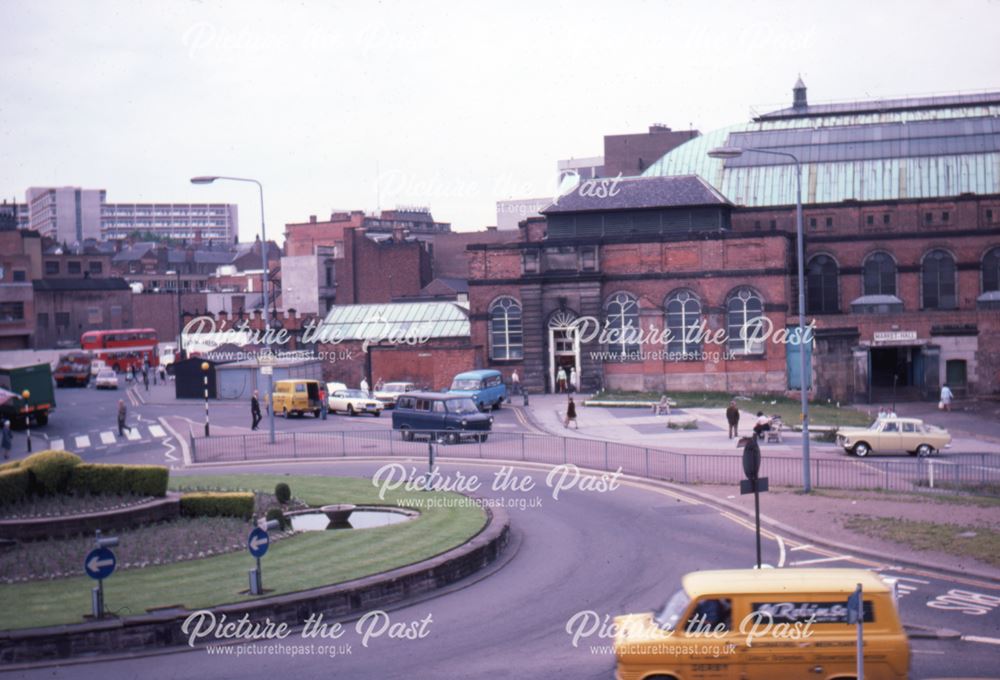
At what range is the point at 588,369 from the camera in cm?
5922

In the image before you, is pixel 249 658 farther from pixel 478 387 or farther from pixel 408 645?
pixel 478 387

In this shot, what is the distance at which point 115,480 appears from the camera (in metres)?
24.6

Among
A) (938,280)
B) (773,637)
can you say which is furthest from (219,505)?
(938,280)

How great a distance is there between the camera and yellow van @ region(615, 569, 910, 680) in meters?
12.8

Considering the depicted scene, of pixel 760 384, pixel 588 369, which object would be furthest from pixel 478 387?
pixel 760 384

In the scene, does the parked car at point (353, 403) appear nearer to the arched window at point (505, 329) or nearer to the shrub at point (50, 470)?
the arched window at point (505, 329)

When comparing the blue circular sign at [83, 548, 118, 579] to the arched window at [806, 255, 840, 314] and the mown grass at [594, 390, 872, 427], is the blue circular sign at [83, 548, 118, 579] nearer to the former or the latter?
the mown grass at [594, 390, 872, 427]

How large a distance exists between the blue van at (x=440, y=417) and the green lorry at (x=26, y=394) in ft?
60.1

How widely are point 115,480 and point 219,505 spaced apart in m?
2.53

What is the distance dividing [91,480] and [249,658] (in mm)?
10802

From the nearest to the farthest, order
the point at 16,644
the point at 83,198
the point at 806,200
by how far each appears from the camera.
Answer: the point at 16,644 < the point at 806,200 < the point at 83,198

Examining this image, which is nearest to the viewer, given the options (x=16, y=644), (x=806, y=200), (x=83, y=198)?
(x=16, y=644)

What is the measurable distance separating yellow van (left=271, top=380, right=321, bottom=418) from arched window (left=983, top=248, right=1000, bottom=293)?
4049 centimetres

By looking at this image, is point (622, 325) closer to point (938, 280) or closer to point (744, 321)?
point (744, 321)
